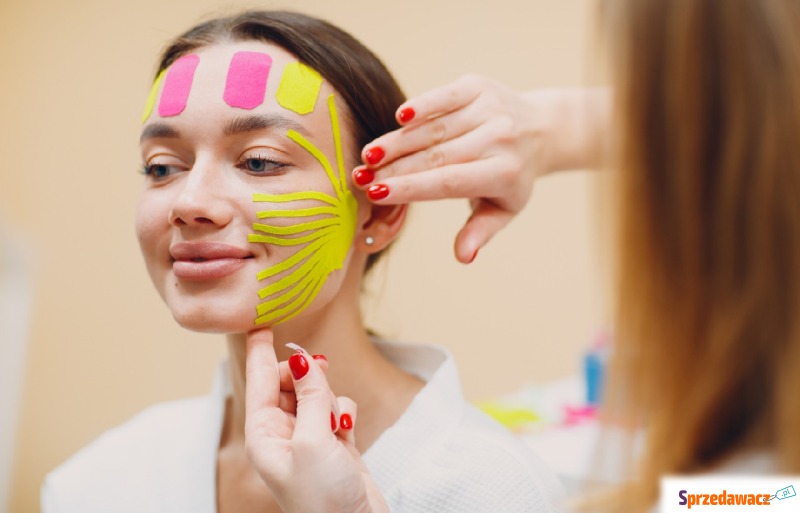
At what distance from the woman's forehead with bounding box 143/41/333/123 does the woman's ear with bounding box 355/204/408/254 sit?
172mm

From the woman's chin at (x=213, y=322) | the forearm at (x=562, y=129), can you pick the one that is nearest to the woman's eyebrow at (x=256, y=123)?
the woman's chin at (x=213, y=322)

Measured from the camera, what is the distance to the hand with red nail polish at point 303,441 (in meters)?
0.73

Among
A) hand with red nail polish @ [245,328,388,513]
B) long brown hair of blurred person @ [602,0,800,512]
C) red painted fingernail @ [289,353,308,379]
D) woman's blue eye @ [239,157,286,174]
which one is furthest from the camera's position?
woman's blue eye @ [239,157,286,174]

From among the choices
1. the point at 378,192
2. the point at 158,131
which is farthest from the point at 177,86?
the point at 378,192

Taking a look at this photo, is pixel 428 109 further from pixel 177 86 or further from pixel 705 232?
pixel 705 232

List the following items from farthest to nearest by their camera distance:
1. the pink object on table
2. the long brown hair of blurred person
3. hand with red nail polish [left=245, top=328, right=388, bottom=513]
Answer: the pink object on table, hand with red nail polish [left=245, top=328, right=388, bottom=513], the long brown hair of blurred person

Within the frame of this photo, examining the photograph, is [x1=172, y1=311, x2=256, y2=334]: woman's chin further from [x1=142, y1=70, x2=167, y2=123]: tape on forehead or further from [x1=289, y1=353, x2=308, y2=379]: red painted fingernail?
[x1=142, y1=70, x2=167, y2=123]: tape on forehead

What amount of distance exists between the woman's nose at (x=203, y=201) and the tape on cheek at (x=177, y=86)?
82 millimetres

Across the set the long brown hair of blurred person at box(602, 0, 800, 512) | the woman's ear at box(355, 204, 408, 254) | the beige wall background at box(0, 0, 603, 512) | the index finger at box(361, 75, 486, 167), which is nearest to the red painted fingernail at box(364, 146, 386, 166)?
the index finger at box(361, 75, 486, 167)

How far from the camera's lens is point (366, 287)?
4.09 ft

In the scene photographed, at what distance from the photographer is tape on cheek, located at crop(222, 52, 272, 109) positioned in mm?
918

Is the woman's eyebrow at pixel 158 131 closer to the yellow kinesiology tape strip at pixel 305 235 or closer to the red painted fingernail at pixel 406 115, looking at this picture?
the yellow kinesiology tape strip at pixel 305 235

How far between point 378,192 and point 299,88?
159mm

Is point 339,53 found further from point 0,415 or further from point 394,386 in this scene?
point 0,415
